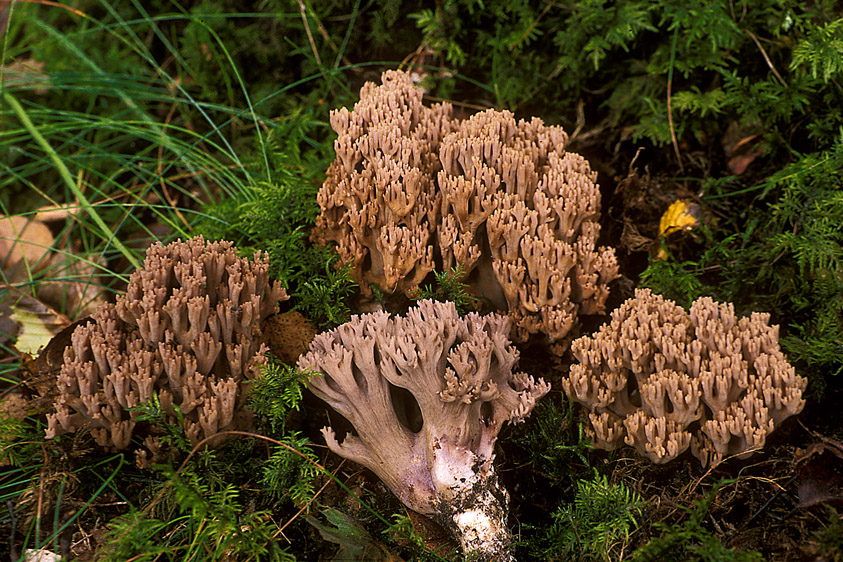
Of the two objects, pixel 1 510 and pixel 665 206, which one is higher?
pixel 665 206

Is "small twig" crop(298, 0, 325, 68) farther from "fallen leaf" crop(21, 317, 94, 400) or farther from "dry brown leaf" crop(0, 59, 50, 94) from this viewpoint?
"fallen leaf" crop(21, 317, 94, 400)

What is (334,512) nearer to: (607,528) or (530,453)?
(530,453)

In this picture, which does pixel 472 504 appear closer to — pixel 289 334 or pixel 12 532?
pixel 289 334

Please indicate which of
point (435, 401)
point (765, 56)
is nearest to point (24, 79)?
point (435, 401)

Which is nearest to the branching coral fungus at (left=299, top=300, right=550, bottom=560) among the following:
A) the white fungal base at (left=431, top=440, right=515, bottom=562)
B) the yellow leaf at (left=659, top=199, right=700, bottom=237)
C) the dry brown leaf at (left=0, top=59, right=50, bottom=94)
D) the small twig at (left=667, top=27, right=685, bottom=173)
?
the white fungal base at (left=431, top=440, right=515, bottom=562)

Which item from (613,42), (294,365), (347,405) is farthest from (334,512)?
(613,42)

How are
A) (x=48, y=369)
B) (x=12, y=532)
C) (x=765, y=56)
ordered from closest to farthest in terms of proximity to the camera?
(x=12, y=532), (x=48, y=369), (x=765, y=56)
